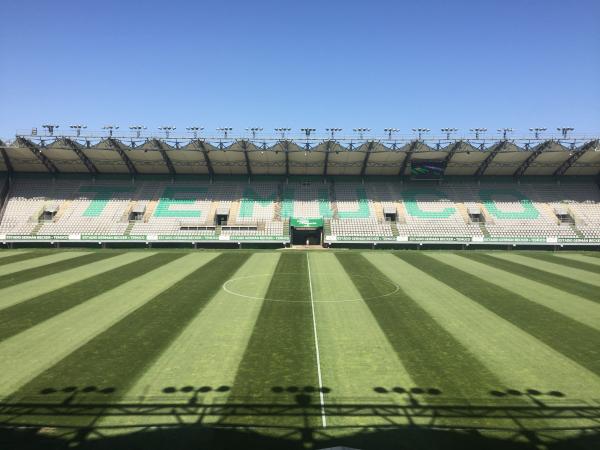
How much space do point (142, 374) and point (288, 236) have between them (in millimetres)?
37620

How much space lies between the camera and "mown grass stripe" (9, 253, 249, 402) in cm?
1159

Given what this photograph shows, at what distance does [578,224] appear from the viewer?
51.4m

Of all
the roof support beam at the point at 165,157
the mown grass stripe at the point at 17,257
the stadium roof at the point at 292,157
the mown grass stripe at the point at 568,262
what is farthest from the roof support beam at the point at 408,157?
the mown grass stripe at the point at 17,257

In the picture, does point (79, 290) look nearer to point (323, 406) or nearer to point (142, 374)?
point (142, 374)

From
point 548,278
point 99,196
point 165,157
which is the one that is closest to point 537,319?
point 548,278

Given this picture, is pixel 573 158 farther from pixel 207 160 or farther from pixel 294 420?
pixel 294 420

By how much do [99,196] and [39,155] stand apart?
29.0 ft

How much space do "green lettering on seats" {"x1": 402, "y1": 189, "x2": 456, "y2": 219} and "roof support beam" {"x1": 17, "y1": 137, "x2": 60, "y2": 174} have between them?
49832 millimetres

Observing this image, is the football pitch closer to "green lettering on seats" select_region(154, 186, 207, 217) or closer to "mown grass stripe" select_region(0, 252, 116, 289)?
"mown grass stripe" select_region(0, 252, 116, 289)

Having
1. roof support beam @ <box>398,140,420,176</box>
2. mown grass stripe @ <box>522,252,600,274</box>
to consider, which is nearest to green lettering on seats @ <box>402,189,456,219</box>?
roof support beam @ <box>398,140,420,176</box>

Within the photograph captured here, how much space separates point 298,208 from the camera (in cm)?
5438

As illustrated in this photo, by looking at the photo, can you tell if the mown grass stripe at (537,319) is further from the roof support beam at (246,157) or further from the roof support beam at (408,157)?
the roof support beam at (246,157)

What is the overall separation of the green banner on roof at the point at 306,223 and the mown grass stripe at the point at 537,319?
25.0 meters

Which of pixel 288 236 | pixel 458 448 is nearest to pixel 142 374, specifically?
pixel 458 448
